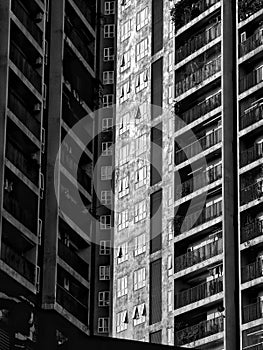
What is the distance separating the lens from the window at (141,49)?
117 m

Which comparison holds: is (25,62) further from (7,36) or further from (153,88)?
(153,88)

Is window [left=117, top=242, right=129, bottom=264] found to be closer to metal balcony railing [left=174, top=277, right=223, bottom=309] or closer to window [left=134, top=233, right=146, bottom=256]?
window [left=134, top=233, right=146, bottom=256]

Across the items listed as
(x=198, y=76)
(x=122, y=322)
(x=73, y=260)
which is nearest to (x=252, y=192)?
(x=198, y=76)

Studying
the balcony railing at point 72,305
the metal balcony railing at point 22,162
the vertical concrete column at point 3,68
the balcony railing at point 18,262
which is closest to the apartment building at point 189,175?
the balcony railing at point 72,305

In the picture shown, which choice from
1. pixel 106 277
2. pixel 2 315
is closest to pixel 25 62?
pixel 2 315

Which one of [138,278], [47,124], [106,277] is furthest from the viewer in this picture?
[106,277]

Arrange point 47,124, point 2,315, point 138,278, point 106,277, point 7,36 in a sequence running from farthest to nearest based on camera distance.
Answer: point 106,277 → point 138,278 → point 47,124 → point 7,36 → point 2,315

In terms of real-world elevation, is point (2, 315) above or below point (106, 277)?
below

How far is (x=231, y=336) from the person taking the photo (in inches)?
3949

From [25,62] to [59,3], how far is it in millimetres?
8063

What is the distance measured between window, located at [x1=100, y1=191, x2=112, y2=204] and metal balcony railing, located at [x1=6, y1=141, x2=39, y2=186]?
96.6ft

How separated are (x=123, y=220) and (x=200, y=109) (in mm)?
11291

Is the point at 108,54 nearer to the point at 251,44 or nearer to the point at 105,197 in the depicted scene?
the point at 105,197

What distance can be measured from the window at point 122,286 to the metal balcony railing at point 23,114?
2455 cm
